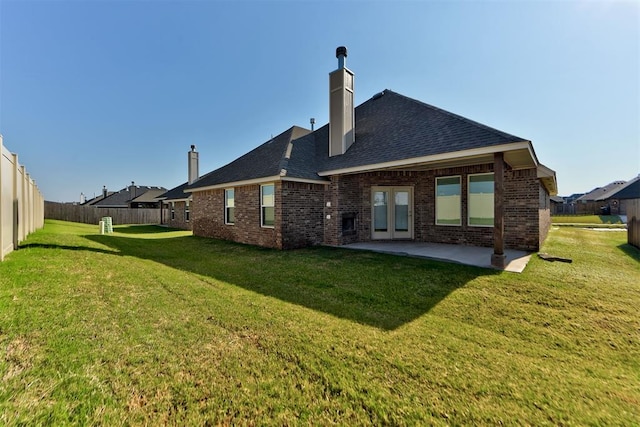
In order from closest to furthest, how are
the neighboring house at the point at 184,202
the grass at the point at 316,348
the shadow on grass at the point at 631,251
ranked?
1. the grass at the point at 316,348
2. the shadow on grass at the point at 631,251
3. the neighboring house at the point at 184,202

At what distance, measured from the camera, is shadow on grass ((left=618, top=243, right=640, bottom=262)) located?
8.06 m

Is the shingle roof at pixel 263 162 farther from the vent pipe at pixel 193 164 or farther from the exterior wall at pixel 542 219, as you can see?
the exterior wall at pixel 542 219

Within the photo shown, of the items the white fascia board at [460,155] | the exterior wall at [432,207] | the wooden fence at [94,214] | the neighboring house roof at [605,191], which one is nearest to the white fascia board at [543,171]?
the exterior wall at [432,207]

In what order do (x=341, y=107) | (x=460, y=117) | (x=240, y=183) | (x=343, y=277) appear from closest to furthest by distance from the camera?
(x=343, y=277) → (x=460, y=117) → (x=341, y=107) → (x=240, y=183)

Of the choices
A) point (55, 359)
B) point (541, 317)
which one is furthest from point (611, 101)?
point (55, 359)

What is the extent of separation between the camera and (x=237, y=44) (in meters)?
12.3

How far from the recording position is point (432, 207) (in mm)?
10406

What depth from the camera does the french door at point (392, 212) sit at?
431 inches

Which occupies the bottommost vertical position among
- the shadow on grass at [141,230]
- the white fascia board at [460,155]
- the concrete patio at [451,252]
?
the concrete patio at [451,252]

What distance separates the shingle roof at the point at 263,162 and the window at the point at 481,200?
7015 millimetres

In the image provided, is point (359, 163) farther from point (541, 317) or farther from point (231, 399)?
point (231, 399)

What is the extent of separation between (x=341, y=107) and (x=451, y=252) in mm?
7109

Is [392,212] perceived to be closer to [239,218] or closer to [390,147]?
[390,147]

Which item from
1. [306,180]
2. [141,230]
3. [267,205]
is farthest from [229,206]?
[141,230]
